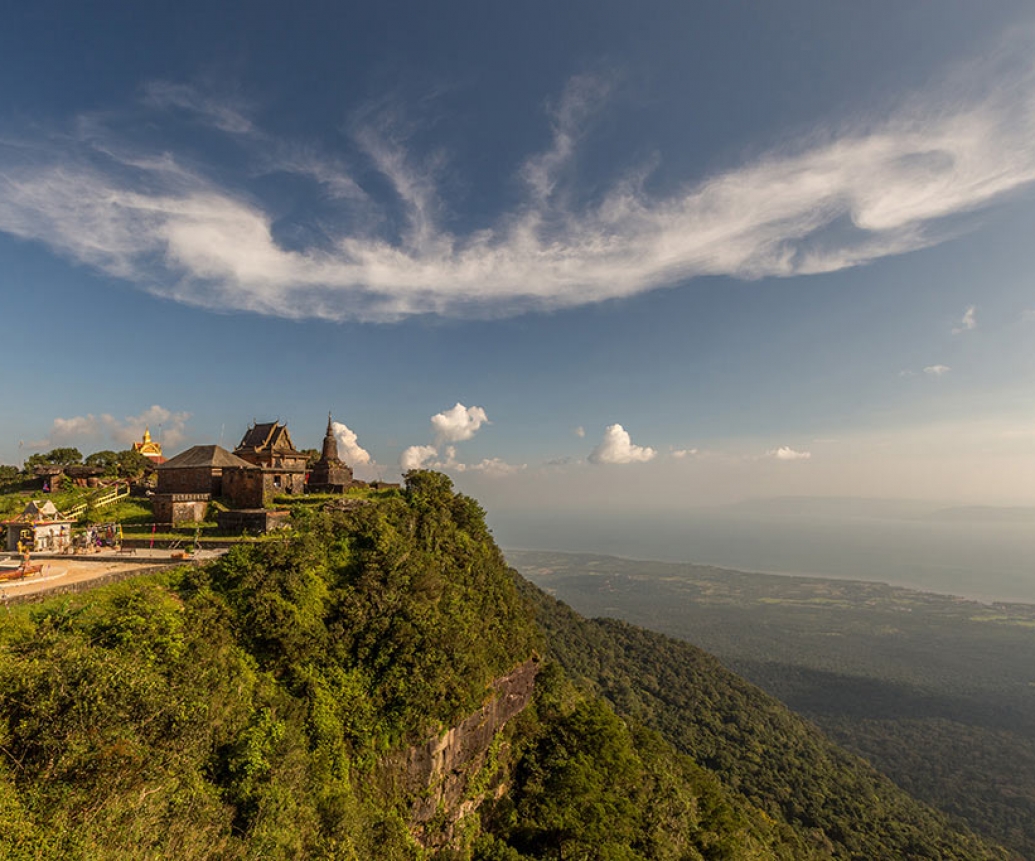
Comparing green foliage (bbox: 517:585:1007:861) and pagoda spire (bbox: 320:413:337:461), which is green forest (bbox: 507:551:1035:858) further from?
pagoda spire (bbox: 320:413:337:461)

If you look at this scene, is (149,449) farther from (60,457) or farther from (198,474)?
(198,474)

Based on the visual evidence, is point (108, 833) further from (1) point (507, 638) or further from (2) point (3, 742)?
(1) point (507, 638)

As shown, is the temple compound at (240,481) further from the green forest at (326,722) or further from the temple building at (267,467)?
the green forest at (326,722)

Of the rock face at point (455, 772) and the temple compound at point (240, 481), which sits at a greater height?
the temple compound at point (240, 481)

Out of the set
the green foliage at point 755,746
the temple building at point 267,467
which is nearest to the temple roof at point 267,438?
the temple building at point 267,467

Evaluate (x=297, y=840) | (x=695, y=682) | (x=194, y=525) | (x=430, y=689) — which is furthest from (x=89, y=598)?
(x=695, y=682)

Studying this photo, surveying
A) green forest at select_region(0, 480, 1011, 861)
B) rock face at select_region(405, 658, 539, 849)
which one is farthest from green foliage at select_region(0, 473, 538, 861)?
rock face at select_region(405, 658, 539, 849)
